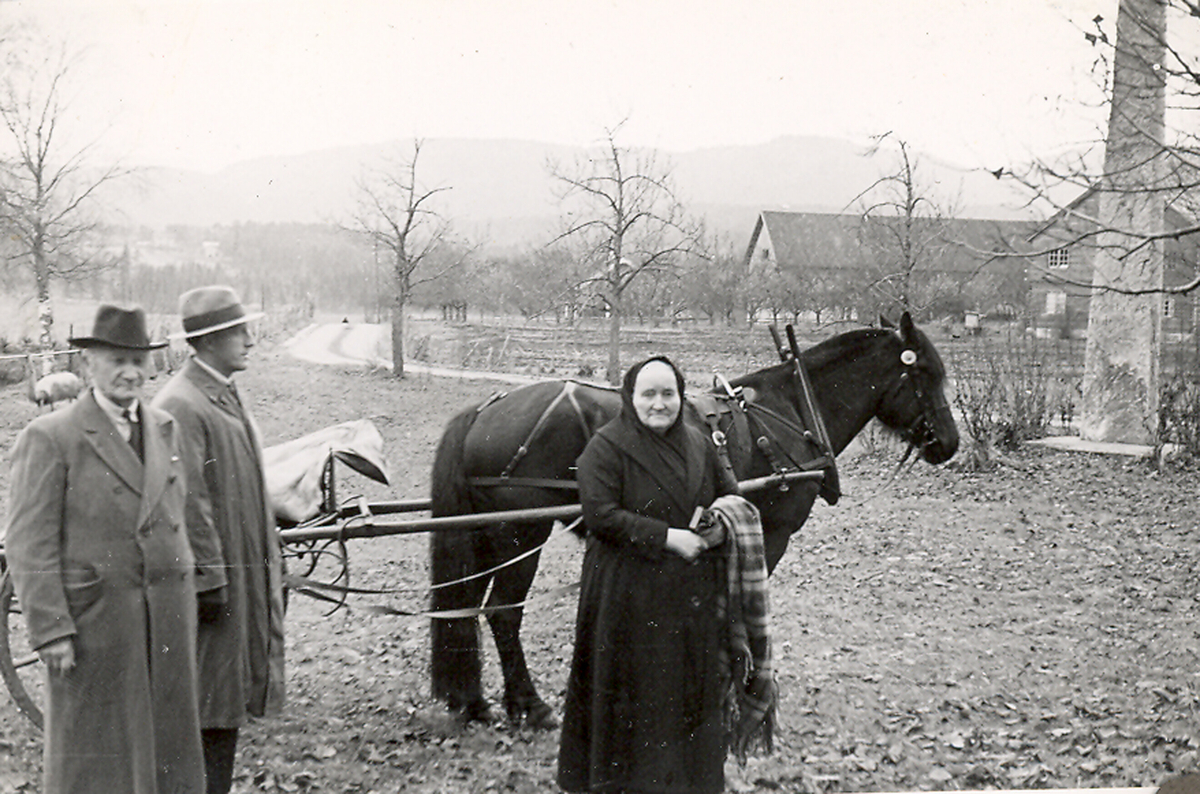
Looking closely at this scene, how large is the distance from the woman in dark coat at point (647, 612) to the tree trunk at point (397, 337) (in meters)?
1.24

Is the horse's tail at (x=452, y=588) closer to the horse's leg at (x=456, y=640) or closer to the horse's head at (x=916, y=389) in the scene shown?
the horse's leg at (x=456, y=640)

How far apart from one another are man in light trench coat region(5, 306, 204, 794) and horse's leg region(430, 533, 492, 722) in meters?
1.18

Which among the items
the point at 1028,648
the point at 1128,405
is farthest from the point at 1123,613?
the point at 1128,405

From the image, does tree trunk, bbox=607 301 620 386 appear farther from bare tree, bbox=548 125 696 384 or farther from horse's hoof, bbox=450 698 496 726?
horse's hoof, bbox=450 698 496 726

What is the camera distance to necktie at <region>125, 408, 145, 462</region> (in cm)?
279

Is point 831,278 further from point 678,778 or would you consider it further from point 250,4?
point 250,4

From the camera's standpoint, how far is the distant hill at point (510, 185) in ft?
11.9

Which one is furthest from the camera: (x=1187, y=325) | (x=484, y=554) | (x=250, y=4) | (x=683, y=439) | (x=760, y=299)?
(x=1187, y=325)

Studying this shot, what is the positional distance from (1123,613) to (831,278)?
231cm

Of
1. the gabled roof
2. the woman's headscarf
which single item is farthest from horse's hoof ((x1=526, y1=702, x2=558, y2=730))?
the gabled roof

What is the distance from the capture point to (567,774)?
3.22 meters

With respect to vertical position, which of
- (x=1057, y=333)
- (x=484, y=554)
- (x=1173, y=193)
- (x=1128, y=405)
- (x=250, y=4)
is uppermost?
(x=250, y=4)

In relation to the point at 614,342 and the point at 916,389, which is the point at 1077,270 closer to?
the point at 916,389

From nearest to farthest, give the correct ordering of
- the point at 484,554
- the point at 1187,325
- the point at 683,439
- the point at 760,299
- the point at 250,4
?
the point at 683,439 < the point at 250,4 < the point at 484,554 < the point at 760,299 < the point at 1187,325
